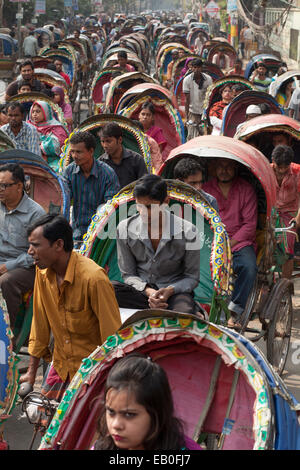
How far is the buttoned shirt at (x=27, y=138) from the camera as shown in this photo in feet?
25.4

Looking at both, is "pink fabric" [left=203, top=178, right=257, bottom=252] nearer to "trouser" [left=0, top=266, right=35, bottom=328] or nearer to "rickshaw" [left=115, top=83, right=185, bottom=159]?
"trouser" [left=0, top=266, right=35, bottom=328]

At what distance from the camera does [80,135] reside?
6.14m

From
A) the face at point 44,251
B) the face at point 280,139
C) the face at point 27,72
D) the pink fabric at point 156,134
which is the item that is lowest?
the pink fabric at point 156,134

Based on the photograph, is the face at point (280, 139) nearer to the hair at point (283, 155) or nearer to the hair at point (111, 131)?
the hair at point (283, 155)

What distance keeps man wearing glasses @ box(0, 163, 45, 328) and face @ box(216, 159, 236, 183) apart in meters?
1.59

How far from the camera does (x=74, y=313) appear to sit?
378 centimetres

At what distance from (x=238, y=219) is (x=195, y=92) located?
8.11 m

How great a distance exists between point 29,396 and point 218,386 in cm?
86

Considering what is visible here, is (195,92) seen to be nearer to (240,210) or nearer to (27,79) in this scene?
(27,79)

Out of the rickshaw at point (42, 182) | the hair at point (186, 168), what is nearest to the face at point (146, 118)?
the rickshaw at point (42, 182)

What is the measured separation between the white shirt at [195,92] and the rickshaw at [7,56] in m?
14.4

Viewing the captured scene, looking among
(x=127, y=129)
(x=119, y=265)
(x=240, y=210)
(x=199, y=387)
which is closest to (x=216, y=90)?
(x=127, y=129)
